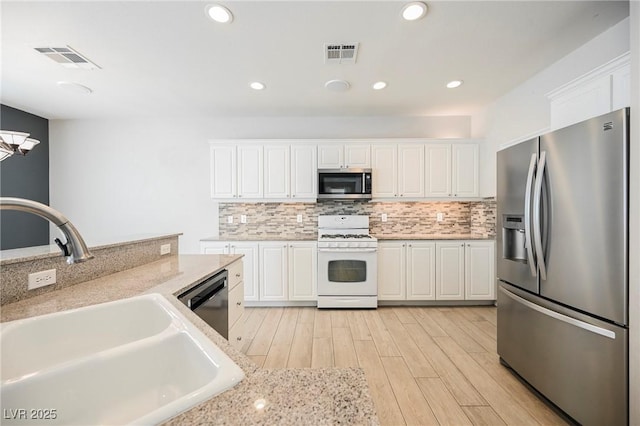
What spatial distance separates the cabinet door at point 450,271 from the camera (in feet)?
11.4

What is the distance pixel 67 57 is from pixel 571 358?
4431 millimetres

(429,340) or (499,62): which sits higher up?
(499,62)

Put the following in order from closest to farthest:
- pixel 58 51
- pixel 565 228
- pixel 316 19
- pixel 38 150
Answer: pixel 565 228 < pixel 316 19 < pixel 58 51 < pixel 38 150

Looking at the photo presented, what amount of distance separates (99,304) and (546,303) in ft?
7.94

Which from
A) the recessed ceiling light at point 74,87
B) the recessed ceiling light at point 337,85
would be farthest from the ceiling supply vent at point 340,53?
the recessed ceiling light at point 74,87

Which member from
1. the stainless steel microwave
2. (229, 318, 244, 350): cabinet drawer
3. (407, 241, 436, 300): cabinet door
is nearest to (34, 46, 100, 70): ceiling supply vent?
the stainless steel microwave

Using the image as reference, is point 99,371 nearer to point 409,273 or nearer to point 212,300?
point 212,300

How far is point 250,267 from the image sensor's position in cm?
349

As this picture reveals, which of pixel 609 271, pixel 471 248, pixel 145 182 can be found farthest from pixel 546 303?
pixel 145 182

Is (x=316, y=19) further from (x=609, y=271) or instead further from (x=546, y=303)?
(x=546, y=303)

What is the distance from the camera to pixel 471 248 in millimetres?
3479

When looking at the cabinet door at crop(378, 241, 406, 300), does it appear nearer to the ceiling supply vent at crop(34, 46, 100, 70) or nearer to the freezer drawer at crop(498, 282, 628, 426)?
the freezer drawer at crop(498, 282, 628, 426)

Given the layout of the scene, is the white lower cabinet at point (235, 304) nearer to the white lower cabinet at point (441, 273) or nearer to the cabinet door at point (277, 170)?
the cabinet door at point (277, 170)

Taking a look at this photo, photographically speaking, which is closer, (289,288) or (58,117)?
(289,288)
